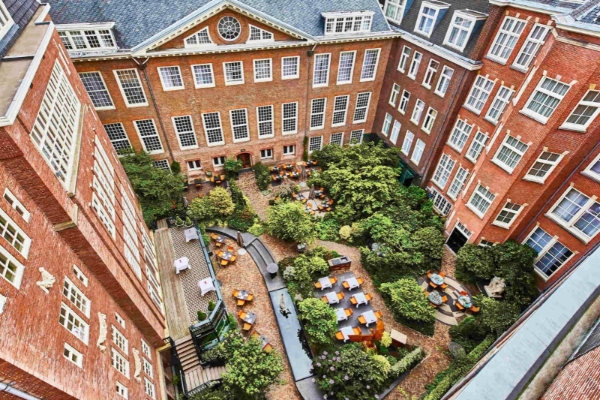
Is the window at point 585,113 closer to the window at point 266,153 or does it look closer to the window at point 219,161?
the window at point 266,153

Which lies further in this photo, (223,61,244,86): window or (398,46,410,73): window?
(398,46,410,73): window

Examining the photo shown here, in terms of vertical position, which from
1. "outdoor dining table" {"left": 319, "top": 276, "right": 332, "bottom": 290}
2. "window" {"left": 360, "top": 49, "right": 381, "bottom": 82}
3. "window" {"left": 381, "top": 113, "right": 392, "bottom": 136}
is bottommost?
"outdoor dining table" {"left": 319, "top": 276, "right": 332, "bottom": 290}

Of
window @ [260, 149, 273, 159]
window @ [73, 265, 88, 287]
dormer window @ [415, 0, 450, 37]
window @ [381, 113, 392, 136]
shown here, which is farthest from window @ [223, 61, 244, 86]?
window @ [73, 265, 88, 287]

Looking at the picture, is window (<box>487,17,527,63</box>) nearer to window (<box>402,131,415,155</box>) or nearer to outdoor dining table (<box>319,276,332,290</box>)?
window (<box>402,131,415,155</box>)

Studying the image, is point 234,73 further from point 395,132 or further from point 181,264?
point 395,132

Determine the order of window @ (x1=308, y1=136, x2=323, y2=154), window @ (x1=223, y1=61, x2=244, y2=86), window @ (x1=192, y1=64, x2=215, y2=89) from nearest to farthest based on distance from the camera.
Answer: window @ (x1=192, y1=64, x2=215, y2=89)
window @ (x1=223, y1=61, x2=244, y2=86)
window @ (x1=308, y1=136, x2=323, y2=154)

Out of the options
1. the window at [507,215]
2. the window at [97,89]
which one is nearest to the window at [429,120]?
the window at [507,215]

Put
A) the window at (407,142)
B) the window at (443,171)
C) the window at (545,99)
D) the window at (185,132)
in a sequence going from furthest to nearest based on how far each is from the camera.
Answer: the window at (407,142) → the window at (185,132) → the window at (443,171) → the window at (545,99)
